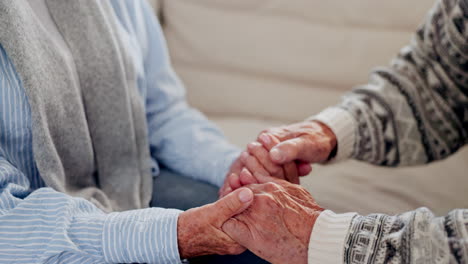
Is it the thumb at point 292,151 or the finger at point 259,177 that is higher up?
the thumb at point 292,151

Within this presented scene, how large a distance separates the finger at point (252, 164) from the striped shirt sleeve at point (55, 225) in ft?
0.80

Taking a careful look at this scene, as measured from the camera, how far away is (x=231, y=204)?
2.99 ft

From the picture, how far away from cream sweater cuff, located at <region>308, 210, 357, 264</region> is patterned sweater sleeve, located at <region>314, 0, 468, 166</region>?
351mm

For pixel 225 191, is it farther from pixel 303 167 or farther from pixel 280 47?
pixel 280 47

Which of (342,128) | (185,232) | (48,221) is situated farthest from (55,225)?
(342,128)

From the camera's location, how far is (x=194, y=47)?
172cm

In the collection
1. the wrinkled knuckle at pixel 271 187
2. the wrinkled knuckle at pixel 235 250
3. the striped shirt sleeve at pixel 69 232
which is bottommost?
the wrinkled knuckle at pixel 235 250

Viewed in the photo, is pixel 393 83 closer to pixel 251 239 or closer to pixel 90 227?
pixel 251 239

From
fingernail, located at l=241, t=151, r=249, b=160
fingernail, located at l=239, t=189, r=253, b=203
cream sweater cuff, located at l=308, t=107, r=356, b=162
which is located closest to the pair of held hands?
fingernail, located at l=239, t=189, r=253, b=203

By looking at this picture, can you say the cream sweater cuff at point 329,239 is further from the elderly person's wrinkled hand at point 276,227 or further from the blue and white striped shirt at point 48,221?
the blue and white striped shirt at point 48,221

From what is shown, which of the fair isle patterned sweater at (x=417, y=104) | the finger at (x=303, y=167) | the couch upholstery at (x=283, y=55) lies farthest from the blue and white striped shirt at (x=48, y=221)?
the couch upholstery at (x=283, y=55)

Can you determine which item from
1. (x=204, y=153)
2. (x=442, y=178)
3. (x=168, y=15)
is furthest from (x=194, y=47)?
(x=442, y=178)

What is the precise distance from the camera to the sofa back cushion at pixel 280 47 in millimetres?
1601

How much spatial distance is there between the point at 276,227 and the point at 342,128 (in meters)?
0.38
